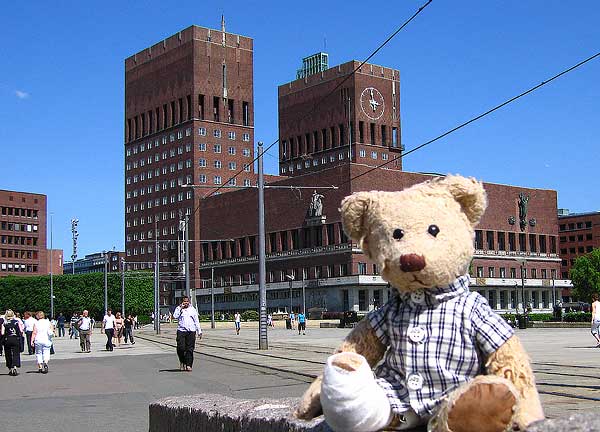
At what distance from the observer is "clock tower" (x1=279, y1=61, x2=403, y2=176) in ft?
422

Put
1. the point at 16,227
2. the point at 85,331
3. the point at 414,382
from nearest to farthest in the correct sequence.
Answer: the point at 414,382 < the point at 85,331 < the point at 16,227

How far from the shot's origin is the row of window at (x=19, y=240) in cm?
14600

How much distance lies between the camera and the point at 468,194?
407 centimetres

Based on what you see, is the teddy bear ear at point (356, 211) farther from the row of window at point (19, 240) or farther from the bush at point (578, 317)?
the row of window at point (19, 240)

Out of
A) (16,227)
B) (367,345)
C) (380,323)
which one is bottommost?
(367,345)

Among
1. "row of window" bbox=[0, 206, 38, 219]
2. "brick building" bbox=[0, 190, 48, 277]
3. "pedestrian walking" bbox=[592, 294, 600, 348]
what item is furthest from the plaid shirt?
"row of window" bbox=[0, 206, 38, 219]

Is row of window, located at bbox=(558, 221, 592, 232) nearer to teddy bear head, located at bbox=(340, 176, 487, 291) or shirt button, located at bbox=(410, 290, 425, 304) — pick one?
teddy bear head, located at bbox=(340, 176, 487, 291)

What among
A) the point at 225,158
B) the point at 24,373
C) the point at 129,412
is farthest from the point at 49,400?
the point at 225,158

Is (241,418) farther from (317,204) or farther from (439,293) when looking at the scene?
(317,204)

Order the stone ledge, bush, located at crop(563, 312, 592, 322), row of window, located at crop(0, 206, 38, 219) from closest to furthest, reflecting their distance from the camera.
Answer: the stone ledge, bush, located at crop(563, 312, 592, 322), row of window, located at crop(0, 206, 38, 219)

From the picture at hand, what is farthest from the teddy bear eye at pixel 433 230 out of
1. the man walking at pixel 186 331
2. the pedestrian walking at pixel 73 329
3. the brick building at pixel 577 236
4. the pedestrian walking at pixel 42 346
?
the brick building at pixel 577 236

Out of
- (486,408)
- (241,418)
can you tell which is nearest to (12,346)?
(241,418)

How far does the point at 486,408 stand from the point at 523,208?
107141 millimetres

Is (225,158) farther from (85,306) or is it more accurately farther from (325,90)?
(85,306)
